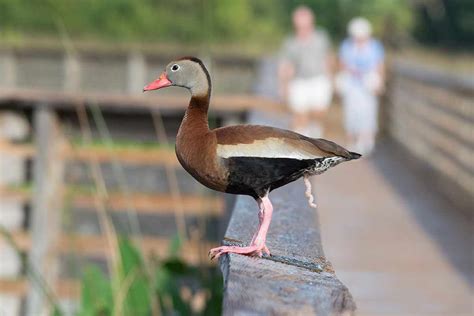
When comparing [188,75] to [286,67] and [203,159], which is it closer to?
[203,159]

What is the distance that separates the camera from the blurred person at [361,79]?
11.7 metres

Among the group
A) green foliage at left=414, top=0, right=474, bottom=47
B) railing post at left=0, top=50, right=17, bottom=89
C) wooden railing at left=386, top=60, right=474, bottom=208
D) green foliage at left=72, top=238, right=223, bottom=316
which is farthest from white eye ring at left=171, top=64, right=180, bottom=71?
green foliage at left=414, top=0, right=474, bottom=47

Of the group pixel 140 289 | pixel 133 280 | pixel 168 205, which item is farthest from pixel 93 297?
pixel 168 205

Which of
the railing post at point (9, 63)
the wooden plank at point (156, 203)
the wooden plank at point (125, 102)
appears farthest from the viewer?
the railing post at point (9, 63)

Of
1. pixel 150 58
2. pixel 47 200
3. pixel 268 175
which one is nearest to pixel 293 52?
pixel 47 200

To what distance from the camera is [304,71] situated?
1066cm

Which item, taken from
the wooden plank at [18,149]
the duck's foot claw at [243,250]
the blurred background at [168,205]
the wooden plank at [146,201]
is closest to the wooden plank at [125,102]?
the blurred background at [168,205]

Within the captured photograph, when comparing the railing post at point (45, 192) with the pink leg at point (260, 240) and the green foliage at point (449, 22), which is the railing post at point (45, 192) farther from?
the green foliage at point (449, 22)

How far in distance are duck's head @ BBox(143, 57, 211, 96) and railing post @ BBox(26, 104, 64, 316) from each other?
4.29m

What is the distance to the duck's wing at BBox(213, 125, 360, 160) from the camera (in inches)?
91.3

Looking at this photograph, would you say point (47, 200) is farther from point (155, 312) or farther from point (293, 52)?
point (293, 52)

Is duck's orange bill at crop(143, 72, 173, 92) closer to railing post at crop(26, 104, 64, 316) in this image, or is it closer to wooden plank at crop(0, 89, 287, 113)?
railing post at crop(26, 104, 64, 316)

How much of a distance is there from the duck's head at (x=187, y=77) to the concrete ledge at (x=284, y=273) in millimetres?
368

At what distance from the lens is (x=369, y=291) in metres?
6.57
